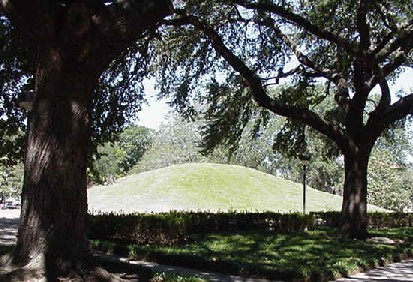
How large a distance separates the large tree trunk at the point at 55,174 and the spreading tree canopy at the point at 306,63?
7.35 metres

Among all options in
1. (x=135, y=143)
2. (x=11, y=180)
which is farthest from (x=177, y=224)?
(x=135, y=143)

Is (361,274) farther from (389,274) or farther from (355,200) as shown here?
(355,200)

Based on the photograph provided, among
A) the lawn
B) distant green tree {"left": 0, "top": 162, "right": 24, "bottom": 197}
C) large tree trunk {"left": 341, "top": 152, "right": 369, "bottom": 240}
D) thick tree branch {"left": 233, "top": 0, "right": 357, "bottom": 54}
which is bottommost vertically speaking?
the lawn

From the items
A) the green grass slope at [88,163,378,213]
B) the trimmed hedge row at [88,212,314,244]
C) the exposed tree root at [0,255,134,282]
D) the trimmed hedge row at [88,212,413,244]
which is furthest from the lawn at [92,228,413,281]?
the green grass slope at [88,163,378,213]

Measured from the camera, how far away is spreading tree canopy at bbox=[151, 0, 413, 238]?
15500 millimetres

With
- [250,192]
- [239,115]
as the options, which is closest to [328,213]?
[239,115]

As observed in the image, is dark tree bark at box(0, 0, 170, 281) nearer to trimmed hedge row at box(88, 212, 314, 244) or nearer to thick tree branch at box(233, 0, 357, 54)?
trimmed hedge row at box(88, 212, 314, 244)

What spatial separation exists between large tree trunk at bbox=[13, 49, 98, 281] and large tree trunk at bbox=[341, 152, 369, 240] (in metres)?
12.0

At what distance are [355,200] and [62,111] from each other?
41.6 feet

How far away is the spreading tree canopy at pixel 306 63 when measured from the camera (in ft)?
50.9

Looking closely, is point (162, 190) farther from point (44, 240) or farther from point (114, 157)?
point (114, 157)

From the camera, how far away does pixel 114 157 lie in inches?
3095

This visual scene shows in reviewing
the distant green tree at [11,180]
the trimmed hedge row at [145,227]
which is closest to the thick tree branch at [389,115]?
the trimmed hedge row at [145,227]

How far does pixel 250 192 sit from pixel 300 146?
54.9 ft
